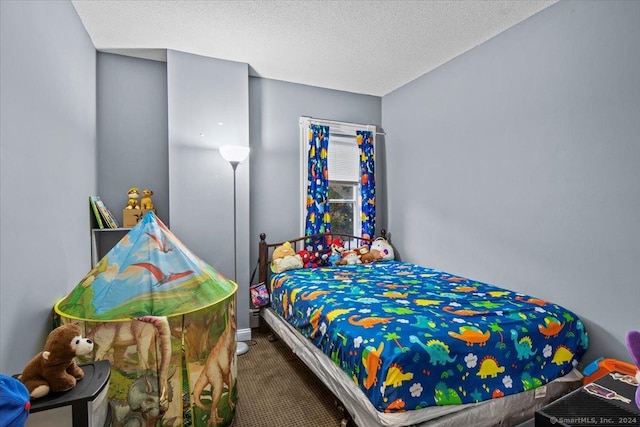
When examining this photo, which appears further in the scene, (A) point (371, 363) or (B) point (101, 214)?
(B) point (101, 214)

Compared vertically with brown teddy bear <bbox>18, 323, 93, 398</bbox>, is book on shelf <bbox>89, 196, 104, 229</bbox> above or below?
above

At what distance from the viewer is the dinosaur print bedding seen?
153cm

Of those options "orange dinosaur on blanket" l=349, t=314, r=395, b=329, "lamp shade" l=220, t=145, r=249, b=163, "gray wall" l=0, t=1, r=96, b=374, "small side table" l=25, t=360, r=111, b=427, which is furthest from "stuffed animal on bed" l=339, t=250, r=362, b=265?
"small side table" l=25, t=360, r=111, b=427

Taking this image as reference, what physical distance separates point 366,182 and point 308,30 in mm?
1933

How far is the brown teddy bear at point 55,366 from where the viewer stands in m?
1.11

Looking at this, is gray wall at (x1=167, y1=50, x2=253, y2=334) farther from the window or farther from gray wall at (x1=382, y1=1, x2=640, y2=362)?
gray wall at (x1=382, y1=1, x2=640, y2=362)

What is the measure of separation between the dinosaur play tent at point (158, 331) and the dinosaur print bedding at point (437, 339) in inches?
27.1

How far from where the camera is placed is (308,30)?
270 centimetres

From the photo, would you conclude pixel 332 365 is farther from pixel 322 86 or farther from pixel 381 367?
pixel 322 86

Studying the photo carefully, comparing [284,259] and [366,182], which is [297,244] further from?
[366,182]

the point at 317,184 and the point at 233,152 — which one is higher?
the point at 233,152

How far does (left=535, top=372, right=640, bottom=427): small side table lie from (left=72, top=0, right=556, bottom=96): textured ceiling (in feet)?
8.31

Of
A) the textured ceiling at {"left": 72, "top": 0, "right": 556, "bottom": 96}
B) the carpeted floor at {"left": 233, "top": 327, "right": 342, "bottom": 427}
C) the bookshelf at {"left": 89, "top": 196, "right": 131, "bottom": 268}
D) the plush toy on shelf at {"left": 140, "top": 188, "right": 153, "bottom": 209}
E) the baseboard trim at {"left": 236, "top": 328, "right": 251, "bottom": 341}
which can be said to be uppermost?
the textured ceiling at {"left": 72, "top": 0, "right": 556, "bottom": 96}

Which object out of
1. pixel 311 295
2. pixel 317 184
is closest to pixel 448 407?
pixel 311 295
